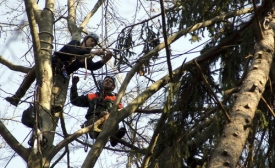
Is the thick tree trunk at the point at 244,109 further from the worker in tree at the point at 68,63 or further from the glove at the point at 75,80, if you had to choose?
the glove at the point at 75,80

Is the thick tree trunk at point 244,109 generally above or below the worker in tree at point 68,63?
below

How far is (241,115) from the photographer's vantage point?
4.43m

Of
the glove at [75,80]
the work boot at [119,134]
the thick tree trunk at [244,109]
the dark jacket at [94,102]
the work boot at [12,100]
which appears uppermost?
the dark jacket at [94,102]

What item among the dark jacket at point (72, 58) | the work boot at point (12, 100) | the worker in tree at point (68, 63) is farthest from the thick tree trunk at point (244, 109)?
the work boot at point (12, 100)

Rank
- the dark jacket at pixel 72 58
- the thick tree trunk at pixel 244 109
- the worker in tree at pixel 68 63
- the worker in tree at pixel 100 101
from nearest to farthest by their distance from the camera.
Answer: the thick tree trunk at pixel 244 109 < the worker in tree at pixel 68 63 < the dark jacket at pixel 72 58 < the worker in tree at pixel 100 101

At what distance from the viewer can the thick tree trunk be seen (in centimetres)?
406

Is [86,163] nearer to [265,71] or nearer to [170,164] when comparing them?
[170,164]

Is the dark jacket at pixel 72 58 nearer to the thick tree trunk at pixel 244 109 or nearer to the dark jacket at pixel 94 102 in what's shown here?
the dark jacket at pixel 94 102

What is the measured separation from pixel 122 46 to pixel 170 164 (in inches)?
92.7

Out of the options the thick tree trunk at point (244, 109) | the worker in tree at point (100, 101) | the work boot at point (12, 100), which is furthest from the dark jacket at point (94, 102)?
the thick tree trunk at point (244, 109)

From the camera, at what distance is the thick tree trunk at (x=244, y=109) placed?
406 centimetres

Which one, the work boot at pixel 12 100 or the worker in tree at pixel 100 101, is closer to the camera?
the work boot at pixel 12 100

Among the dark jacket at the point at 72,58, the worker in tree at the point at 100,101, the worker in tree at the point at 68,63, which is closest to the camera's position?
the worker in tree at the point at 68,63

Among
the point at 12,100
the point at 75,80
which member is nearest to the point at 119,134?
the point at 75,80
